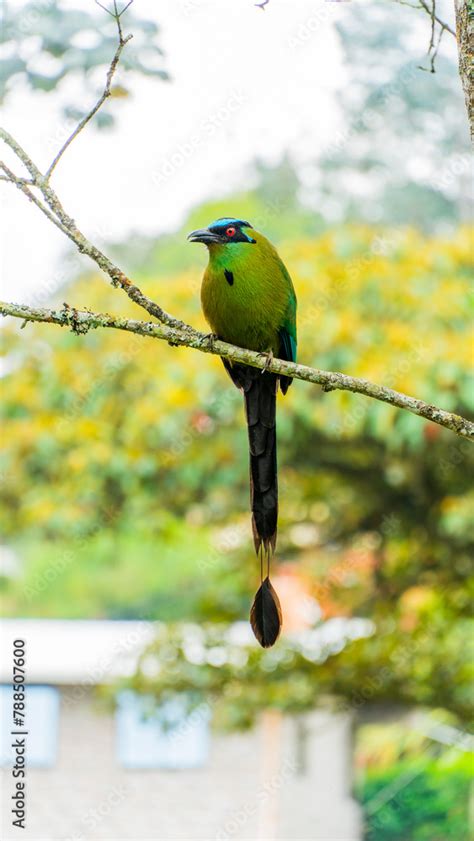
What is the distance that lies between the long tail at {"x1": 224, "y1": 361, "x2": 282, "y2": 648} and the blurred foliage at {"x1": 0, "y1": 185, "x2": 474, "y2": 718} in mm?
1604

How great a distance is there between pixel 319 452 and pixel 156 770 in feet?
11.1

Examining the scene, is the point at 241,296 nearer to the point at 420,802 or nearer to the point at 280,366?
the point at 280,366

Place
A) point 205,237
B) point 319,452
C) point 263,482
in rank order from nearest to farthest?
point 263,482
point 205,237
point 319,452

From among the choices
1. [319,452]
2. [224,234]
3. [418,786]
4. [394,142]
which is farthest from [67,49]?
[394,142]

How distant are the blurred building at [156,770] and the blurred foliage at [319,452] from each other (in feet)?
4.82

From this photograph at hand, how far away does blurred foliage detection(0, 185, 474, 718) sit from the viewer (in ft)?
12.8

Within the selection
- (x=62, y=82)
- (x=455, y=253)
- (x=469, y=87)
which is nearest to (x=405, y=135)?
(x=455, y=253)

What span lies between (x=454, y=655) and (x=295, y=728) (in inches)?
90.1

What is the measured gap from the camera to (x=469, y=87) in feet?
5.14

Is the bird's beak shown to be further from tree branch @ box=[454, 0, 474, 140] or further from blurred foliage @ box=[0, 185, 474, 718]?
blurred foliage @ box=[0, 185, 474, 718]

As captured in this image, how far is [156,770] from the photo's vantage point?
677cm

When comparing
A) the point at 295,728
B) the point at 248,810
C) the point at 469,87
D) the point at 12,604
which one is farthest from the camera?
the point at 12,604

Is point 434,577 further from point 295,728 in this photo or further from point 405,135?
point 405,135

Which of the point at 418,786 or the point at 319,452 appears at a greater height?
the point at 319,452
